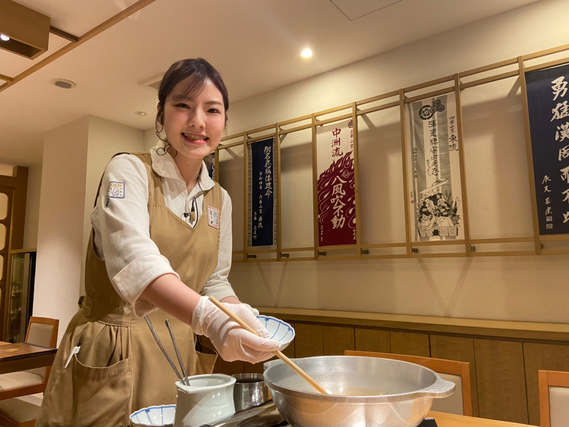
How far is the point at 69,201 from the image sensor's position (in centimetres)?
429

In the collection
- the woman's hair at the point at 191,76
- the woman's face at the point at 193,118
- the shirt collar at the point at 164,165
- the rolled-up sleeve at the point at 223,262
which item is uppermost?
the woman's hair at the point at 191,76

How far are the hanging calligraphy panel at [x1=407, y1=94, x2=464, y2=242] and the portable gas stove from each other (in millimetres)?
2051

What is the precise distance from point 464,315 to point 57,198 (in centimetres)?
418

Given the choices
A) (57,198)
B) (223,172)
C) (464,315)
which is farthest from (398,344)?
(57,198)

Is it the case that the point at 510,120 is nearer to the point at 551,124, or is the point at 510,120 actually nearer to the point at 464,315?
the point at 551,124

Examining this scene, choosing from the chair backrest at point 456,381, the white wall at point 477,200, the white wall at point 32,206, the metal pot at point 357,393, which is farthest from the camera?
the white wall at point 32,206

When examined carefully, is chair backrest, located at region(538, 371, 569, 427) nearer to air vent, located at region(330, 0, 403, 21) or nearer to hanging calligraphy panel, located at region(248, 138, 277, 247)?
air vent, located at region(330, 0, 403, 21)

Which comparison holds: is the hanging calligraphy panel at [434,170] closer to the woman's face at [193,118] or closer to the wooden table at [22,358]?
the woman's face at [193,118]

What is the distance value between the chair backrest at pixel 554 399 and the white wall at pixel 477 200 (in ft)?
3.82

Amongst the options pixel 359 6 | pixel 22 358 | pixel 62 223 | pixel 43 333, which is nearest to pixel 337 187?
pixel 359 6

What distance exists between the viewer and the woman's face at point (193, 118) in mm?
1019

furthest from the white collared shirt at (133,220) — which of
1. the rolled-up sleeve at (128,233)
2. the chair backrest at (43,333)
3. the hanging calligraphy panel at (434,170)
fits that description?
the chair backrest at (43,333)

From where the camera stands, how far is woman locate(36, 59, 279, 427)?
2.91ft

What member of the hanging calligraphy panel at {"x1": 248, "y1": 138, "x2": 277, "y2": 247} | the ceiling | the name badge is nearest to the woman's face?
the name badge
